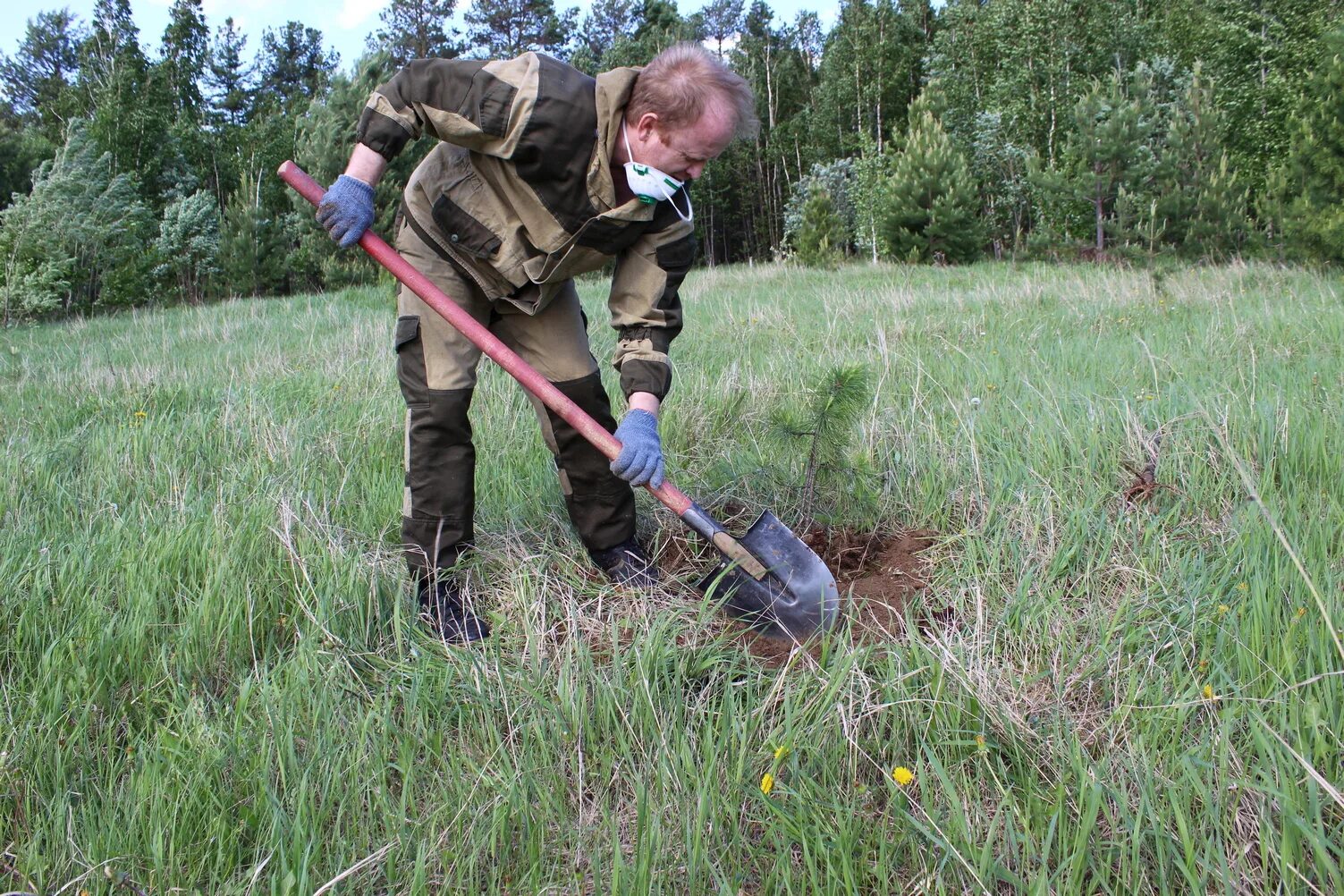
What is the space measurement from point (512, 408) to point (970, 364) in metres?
2.24

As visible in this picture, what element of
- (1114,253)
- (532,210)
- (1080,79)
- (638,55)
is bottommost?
(1114,253)

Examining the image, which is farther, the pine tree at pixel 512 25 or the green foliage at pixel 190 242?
the pine tree at pixel 512 25

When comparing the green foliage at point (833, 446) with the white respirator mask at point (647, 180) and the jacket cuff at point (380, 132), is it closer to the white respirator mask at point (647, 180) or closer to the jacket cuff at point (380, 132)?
the white respirator mask at point (647, 180)

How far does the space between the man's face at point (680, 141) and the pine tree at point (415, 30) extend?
37.4 metres

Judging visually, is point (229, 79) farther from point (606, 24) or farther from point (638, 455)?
point (638, 455)

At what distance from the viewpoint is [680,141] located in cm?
224

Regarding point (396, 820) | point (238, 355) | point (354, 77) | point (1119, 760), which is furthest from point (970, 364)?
point (354, 77)

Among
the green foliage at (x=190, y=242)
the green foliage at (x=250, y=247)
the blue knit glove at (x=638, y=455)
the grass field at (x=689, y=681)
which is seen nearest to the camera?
the grass field at (x=689, y=681)

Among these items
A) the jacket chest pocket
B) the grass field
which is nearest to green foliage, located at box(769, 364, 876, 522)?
the grass field

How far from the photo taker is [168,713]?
1866mm

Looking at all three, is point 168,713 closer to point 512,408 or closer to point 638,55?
point 512,408

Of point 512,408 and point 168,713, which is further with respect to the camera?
point 512,408

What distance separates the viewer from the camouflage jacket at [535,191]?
2.33 m

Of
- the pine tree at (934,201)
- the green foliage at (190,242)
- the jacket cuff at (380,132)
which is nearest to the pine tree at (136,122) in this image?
the green foliage at (190,242)
